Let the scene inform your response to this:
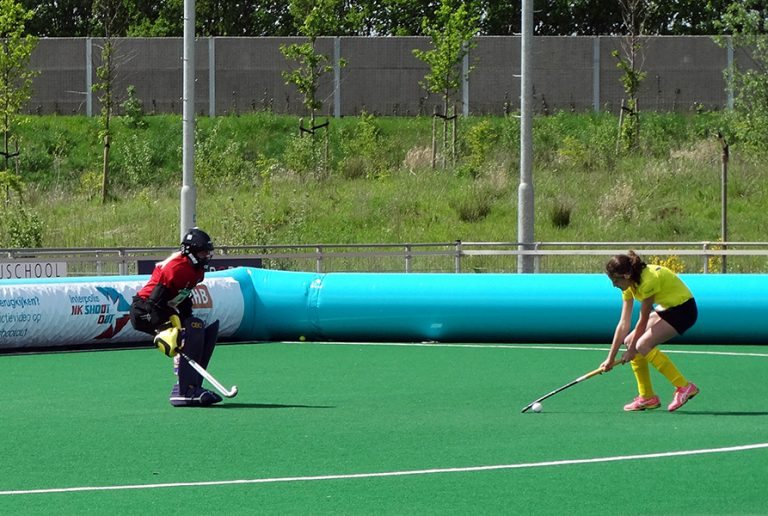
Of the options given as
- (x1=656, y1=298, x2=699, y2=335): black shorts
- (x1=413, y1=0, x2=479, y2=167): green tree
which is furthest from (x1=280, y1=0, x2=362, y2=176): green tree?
(x1=656, y1=298, x2=699, y2=335): black shorts

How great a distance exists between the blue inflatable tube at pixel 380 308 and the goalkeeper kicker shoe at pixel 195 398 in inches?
244

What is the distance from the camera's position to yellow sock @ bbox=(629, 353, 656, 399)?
1269 centimetres

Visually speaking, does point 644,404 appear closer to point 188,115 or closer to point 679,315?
point 679,315

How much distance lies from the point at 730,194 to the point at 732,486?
31.5 metres

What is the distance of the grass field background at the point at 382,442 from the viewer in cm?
891

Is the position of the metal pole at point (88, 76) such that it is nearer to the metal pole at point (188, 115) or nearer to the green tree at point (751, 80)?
the green tree at point (751, 80)

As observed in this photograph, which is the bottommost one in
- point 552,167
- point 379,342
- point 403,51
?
point 379,342

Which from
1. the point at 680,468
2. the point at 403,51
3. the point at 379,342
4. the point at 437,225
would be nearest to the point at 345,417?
the point at 680,468

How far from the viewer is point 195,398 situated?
528 inches

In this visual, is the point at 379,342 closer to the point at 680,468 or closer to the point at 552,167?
the point at 680,468

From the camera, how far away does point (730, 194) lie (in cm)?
3978

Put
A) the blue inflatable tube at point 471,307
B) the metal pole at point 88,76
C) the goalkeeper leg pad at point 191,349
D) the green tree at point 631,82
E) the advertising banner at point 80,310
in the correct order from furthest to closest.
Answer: the metal pole at point 88,76 → the green tree at point 631,82 → the blue inflatable tube at point 471,307 → the advertising banner at point 80,310 → the goalkeeper leg pad at point 191,349

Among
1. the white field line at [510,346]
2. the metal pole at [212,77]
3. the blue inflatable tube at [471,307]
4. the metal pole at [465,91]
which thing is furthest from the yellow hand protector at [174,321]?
the metal pole at [212,77]

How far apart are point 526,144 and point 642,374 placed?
13.7m
